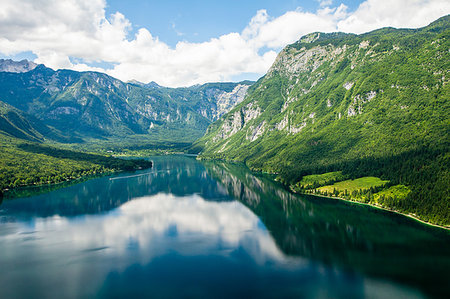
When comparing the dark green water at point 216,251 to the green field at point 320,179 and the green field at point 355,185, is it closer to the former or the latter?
the green field at point 355,185

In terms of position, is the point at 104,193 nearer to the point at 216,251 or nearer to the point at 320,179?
the point at 216,251

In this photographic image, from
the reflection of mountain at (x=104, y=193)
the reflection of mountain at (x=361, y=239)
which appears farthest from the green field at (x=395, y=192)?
the reflection of mountain at (x=104, y=193)

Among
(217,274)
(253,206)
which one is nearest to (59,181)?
(253,206)

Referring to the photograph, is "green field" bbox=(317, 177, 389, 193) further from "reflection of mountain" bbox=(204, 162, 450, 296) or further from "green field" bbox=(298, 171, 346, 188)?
"reflection of mountain" bbox=(204, 162, 450, 296)

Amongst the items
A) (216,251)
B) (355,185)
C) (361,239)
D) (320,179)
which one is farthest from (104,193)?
(355,185)

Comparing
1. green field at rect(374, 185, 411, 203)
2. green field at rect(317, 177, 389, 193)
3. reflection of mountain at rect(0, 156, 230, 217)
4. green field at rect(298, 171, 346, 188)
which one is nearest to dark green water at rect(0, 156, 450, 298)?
reflection of mountain at rect(0, 156, 230, 217)
